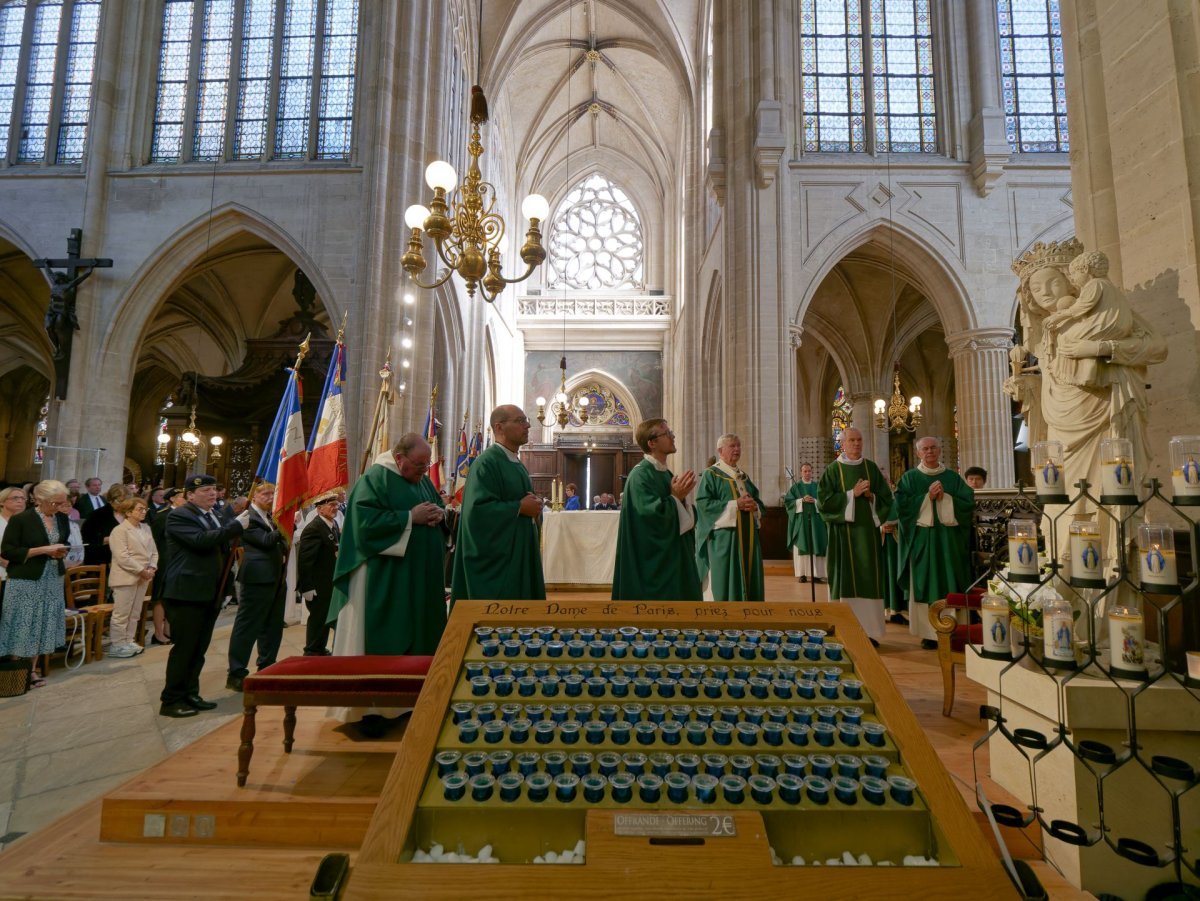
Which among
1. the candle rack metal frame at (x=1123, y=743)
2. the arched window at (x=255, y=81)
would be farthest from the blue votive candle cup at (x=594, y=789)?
the arched window at (x=255, y=81)

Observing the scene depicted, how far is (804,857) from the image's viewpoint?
4.28 ft

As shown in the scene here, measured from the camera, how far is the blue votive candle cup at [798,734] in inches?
58.5

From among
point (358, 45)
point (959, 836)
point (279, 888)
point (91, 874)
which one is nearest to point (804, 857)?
point (959, 836)

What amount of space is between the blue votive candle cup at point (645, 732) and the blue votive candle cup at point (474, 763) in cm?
36

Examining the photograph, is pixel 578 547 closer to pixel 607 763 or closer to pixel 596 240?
pixel 607 763

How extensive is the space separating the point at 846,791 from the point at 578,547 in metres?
6.37

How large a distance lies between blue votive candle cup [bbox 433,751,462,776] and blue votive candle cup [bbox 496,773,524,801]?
108 mm

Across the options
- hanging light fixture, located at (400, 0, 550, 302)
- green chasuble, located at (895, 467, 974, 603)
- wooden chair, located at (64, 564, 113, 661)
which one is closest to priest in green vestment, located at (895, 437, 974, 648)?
green chasuble, located at (895, 467, 974, 603)

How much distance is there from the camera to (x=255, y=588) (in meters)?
4.41

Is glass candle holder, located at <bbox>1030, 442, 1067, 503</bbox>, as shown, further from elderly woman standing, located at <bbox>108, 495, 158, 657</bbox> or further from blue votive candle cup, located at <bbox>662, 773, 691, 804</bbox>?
elderly woman standing, located at <bbox>108, 495, 158, 657</bbox>

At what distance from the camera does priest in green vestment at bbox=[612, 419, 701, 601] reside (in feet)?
12.4

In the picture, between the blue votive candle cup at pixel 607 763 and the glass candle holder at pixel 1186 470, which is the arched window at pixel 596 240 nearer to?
the glass candle holder at pixel 1186 470

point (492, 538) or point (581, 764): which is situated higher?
point (492, 538)

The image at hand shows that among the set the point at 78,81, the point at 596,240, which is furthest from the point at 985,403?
the point at 78,81
